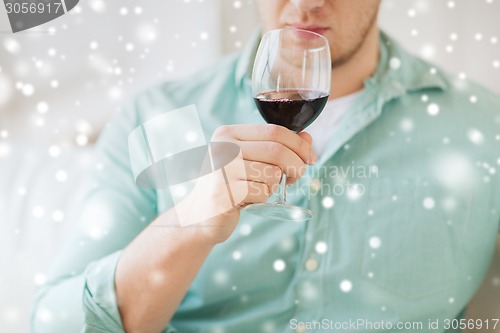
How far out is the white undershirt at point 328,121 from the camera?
0.98m

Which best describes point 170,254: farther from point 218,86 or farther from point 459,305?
point 459,305

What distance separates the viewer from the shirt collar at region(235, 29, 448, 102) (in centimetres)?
99

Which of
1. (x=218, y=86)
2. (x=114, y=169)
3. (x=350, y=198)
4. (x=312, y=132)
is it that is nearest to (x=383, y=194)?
(x=350, y=198)

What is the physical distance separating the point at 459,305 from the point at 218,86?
1.92 ft

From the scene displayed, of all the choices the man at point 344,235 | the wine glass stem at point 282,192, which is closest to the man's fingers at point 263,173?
the wine glass stem at point 282,192

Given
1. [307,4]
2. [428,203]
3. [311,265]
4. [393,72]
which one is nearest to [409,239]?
[428,203]

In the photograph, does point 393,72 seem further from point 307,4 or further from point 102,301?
point 102,301

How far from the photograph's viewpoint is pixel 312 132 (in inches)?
38.9

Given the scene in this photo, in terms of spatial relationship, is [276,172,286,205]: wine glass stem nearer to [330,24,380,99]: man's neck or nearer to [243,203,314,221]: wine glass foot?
[243,203,314,221]: wine glass foot

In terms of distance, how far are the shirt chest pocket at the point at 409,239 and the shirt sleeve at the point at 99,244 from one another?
372mm

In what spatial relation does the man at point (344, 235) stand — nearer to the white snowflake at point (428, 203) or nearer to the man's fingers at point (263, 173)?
the white snowflake at point (428, 203)

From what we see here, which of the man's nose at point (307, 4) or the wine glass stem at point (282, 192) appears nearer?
the wine glass stem at point (282, 192)

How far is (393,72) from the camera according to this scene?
1019mm

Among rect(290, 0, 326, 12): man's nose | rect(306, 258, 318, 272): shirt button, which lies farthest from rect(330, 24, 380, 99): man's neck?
rect(306, 258, 318, 272): shirt button
